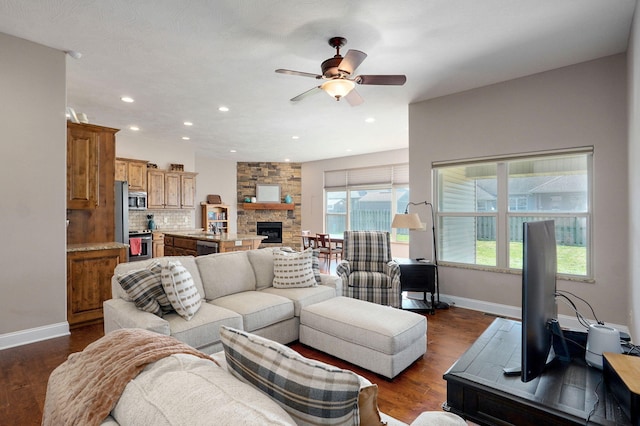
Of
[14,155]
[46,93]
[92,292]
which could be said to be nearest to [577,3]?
[46,93]

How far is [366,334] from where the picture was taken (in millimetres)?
2455

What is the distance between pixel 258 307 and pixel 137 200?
5.16 meters

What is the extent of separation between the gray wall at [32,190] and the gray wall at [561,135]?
446cm

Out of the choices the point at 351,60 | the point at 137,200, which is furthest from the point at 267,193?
the point at 351,60

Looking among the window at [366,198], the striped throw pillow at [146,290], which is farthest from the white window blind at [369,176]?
the striped throw pillow at [146,290]

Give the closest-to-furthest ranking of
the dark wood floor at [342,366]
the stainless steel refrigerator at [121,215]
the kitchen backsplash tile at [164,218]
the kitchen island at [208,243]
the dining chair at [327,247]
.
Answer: the dark wood floor at [342,366], the stainless steel refrigerator at [121,215], the kitchen island at [208,243], the kitchen backsplash tile at [164,218], the dining chair at [327,247]

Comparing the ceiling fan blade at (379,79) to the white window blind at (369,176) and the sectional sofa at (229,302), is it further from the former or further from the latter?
the white window blind at (369,176)

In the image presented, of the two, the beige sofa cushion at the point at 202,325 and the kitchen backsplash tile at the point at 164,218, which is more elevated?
the kitchen backsplash tile at the point at 164,218

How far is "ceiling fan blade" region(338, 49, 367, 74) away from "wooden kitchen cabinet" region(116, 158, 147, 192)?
5.59 metres

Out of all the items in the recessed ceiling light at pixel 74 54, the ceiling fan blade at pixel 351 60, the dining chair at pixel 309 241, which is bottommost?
the dining chair at pixel 309 241

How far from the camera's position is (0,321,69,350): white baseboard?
2955 millimetres

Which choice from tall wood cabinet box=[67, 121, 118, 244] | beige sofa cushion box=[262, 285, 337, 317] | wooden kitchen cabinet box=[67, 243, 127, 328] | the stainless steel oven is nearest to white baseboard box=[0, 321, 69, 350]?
wooden kitchen cabinet box=[67, 243, 127, 328]

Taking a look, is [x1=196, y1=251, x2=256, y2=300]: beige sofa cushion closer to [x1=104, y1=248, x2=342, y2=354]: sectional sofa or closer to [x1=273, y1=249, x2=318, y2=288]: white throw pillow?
[x1=104, y1=248, x2=342, y2=354]: sectional sofa

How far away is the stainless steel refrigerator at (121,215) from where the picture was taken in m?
4.92
